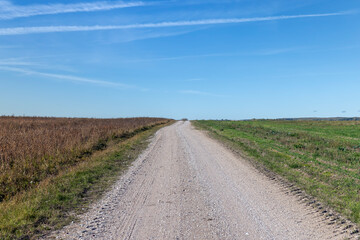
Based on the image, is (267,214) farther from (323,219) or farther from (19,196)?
(19,196)

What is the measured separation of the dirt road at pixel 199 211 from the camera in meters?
5.29

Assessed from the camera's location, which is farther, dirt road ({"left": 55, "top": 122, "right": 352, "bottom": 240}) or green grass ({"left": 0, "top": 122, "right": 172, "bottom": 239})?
green grass ({"left": 0, "top": 122, "right": 172, "bottom": 239})

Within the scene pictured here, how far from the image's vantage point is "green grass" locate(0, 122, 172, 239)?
5516 millimetres

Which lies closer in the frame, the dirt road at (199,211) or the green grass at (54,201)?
the dirt road at (199,211)

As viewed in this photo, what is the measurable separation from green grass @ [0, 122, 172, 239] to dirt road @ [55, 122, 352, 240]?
0.45m

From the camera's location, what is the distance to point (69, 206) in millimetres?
6859

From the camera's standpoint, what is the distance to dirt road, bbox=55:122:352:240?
17.4 feet

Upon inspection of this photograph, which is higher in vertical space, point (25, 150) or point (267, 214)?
point (25, 150)

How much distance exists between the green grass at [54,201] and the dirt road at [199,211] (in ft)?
1.47

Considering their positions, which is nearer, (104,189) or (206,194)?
(206,194)

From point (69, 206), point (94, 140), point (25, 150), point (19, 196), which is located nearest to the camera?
point (69, 206)

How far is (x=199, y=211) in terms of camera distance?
6.47m

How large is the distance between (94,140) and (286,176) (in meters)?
12.6

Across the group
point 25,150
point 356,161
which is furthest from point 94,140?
point 356,161
